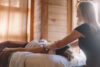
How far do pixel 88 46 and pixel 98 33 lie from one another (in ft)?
0.46

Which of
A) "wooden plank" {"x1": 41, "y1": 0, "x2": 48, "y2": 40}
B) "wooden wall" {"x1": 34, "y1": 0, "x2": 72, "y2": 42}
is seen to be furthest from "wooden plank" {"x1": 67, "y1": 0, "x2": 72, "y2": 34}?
"wooden plank" {"x1": 41, "y1": 0, "x2": 48, "y2": 40}

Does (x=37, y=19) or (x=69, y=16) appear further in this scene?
(x=69, y=16)

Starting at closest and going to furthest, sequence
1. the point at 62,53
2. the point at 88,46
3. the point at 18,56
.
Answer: the point at 88,46
the point at 18,56
the point at 62,53

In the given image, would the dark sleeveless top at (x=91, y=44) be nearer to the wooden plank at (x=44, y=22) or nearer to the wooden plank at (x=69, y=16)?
the wooden plank at (x=44, y=22)

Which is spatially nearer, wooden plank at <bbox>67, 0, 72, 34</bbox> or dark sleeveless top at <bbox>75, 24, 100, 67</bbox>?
dark sleeveless top at <bbox>75, 24, 100, 67</bbox>

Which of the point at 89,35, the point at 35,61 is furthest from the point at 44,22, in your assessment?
the point at 89,35

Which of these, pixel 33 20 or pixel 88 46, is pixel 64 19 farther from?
pixel 88 46

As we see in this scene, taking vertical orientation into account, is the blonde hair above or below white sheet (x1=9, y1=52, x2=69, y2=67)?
above

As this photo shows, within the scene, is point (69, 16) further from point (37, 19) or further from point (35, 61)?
point (35, 61)

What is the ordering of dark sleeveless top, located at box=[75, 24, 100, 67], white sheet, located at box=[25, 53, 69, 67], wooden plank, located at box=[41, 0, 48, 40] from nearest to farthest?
dark sleeveless top, located at box=[75, 24, 100, 67]
white sheet, located at box=[25, 53, 69, 67]
wooden plank, located at box=[41, 0, 48, 40]

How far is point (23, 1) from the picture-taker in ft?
11.5

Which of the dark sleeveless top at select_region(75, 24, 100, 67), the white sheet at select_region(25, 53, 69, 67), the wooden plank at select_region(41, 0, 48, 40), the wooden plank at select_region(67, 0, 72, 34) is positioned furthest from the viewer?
the wooden plank at select_region(67, 0, 72, 34)

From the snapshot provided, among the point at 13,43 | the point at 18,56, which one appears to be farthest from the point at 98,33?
the point at 13,43

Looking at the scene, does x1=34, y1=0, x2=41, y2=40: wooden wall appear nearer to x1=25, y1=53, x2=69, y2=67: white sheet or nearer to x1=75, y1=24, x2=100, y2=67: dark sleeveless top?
x1=25, y1=53, x2=69, y2=67: white sheet
